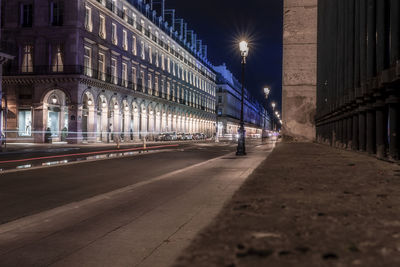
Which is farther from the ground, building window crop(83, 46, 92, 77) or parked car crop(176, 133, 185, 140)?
building window crop(83, 46, 92, 77)

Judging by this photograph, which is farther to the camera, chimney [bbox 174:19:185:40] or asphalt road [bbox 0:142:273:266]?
chimney [bbox 174:19:185:40]

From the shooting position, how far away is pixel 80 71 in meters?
40.1

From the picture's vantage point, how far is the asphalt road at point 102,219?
3.96 m

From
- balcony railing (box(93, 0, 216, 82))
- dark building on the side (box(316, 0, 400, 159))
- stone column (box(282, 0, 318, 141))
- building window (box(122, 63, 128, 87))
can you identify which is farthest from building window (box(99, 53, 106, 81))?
dark building on the side (box(316, 0, 400, 159))

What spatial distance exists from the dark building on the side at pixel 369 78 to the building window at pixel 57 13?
37.9 m

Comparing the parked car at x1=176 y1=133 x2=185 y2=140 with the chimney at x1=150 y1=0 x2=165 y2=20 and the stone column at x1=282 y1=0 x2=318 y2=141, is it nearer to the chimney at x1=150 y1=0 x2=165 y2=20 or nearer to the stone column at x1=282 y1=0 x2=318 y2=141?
the chimney at x1=150 y1=0 x2=165 y2=20

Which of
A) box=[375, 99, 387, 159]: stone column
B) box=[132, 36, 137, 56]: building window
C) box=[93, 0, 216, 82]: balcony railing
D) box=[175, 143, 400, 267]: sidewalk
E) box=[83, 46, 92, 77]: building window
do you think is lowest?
box=[175, 143, 400, 267]: sidewalk

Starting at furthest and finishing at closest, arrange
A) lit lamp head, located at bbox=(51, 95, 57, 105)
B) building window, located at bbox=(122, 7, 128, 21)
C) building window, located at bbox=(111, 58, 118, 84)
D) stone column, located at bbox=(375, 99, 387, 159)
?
building window, located at bbox=(122, 7, 128, 21)
building window, located at bbox=(111, 58, 118, 84)
lit lamp head, located at bbox=(51, 95, 57, 105)
stone column, located at bbox=(375, 99, 387, 159)

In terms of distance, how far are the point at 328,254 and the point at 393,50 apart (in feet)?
14.0

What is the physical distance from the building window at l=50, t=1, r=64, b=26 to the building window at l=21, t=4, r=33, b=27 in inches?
109

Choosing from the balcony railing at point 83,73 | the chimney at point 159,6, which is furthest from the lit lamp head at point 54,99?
the chimney at point 159,6

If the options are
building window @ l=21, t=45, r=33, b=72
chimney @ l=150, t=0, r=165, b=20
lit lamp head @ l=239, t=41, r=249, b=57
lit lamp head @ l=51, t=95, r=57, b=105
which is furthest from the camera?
chimney @ l=150, t=0, r=165, b=20

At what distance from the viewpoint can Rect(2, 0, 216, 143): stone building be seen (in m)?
39.5

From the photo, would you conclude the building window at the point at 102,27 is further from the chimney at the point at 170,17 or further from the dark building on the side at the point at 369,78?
the dark building on the side at the point at 369,78
